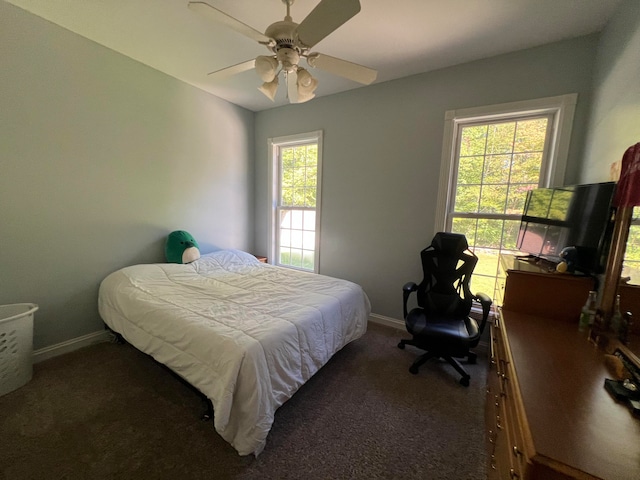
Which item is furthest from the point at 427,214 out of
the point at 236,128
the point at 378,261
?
the point at 236,128

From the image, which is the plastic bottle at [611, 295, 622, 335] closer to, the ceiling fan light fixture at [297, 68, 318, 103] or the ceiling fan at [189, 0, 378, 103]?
the ceiling fan at [189, 0, 378, 103]

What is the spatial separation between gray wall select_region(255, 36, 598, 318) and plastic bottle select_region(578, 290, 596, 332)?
1.32 metres

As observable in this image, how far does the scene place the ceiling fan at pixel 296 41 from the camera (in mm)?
1228

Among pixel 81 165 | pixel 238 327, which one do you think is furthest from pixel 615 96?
pixel 81 165

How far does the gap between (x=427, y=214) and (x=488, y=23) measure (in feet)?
5.16

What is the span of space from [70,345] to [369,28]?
3763 mm

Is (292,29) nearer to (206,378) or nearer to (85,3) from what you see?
(85,3)

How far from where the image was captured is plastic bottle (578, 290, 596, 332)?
4.17 feet

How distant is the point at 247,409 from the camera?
1.30 metres

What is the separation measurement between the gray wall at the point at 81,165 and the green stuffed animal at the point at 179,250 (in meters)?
0.15

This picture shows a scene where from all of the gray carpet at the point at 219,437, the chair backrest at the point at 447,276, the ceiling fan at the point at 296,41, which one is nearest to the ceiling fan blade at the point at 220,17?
the ceiling fan at the point at 296,41

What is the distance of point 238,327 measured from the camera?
1.54 m

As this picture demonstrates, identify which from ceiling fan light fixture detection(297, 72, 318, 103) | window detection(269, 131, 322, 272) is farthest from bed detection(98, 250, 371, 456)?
ceiling fan light fixture detection(297, 72, 318, 103)

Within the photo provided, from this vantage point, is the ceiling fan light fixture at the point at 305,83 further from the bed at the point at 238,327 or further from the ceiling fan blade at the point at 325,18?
the bed at the point at 238,327
